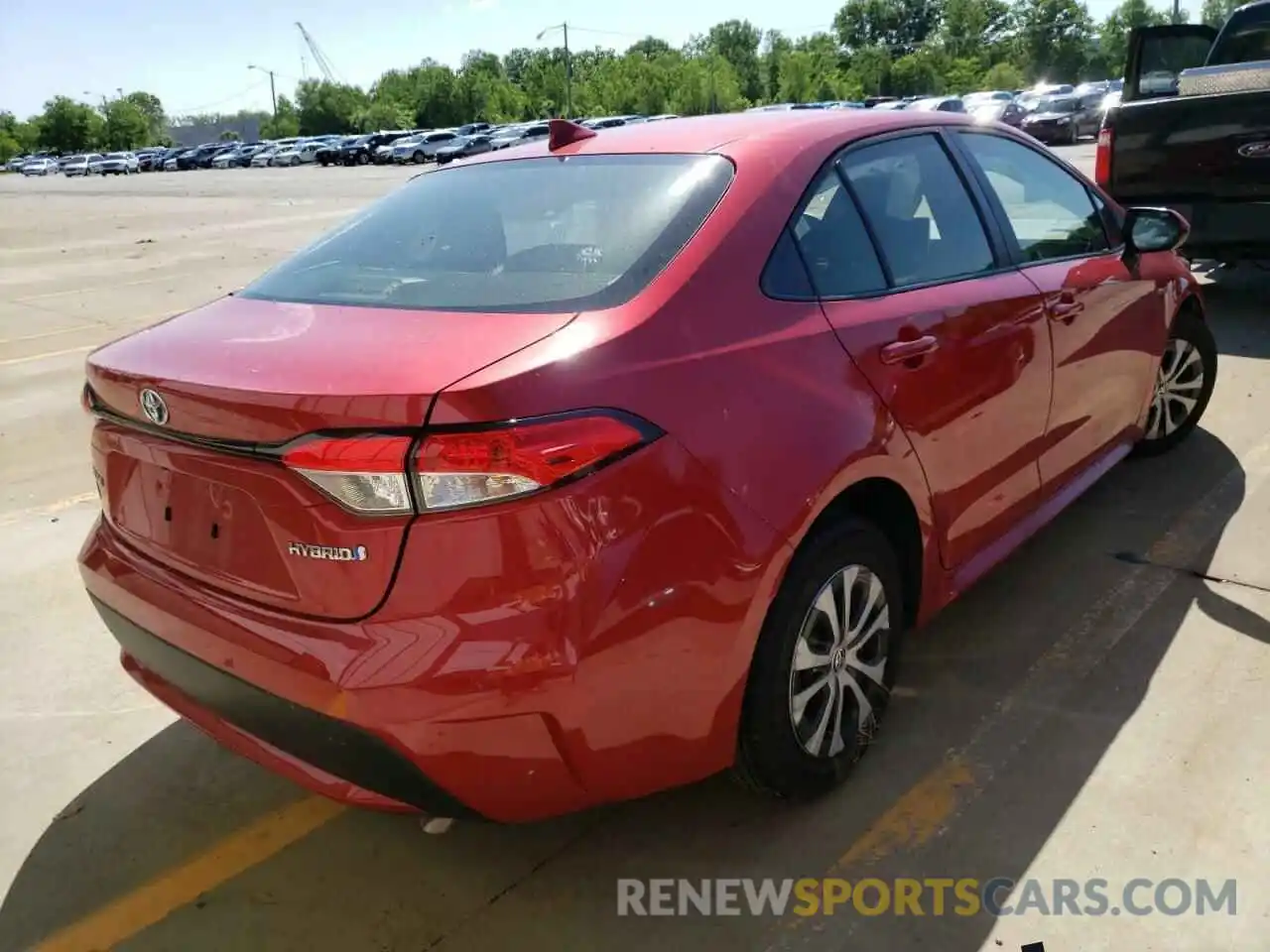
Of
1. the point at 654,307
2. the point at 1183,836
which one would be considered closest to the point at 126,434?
the point at 654,307

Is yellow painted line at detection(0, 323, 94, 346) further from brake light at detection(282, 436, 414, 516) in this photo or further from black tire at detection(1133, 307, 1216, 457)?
black tire at detection(1133, 307, 1216, 457)

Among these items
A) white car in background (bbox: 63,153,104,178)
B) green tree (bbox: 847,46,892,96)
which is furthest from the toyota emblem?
green tree (bbox: 847,46,892,96)

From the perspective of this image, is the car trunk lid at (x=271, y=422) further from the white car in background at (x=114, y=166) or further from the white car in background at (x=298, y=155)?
the white car in background at (x=114, y=166)

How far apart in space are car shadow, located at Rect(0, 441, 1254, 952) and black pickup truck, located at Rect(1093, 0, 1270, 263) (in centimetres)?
478

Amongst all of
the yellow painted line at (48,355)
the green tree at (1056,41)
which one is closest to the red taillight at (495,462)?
the yellow painted line at (48,355)

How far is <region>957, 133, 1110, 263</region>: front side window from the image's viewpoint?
11.4 ft

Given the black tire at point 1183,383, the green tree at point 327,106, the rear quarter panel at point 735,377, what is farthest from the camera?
the green tree at point 327,106

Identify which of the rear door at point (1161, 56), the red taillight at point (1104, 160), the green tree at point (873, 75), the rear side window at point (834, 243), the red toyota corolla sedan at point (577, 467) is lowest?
the red toyota corolla sedan at point (577, 467)

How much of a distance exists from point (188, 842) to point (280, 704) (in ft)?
2.87

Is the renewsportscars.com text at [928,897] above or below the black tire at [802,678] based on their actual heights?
below

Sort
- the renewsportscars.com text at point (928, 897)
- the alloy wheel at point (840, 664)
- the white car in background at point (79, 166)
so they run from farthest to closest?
the white car in background at point (79, 166) → the alloy wheel at point (840, 664) → the renewsportscars.com text at point (928, 897)

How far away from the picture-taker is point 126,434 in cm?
238

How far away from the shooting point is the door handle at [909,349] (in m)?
2.62

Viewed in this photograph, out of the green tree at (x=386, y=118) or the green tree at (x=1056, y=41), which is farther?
the green tree at (x=1056, y=41)
